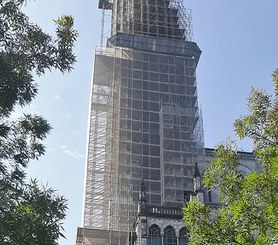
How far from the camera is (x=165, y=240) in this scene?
39.1m

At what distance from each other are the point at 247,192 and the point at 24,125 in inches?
264

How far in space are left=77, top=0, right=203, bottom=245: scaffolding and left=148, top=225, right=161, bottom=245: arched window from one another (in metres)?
2.53

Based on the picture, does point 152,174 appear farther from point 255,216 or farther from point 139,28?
point 255,216

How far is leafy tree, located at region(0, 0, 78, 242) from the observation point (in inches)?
479

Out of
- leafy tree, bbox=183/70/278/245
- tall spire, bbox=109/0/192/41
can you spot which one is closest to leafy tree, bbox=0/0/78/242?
leafy tree, bbox=183/70/278/245

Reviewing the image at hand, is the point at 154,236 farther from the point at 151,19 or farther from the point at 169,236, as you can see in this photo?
the point at 151,19

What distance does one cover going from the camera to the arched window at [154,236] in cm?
3885

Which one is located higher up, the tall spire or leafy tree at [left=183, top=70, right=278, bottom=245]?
the tall spire

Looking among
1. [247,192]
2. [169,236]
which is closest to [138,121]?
[169,236]

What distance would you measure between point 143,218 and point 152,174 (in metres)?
7.12

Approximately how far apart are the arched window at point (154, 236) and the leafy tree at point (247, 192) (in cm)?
2323

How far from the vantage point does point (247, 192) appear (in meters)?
15.1

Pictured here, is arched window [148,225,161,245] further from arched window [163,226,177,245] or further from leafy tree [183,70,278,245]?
leafy tree [183,70,278,245]

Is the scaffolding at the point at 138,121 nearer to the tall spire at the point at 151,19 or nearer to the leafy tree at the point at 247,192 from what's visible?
the tall spire at the point at 151,19
